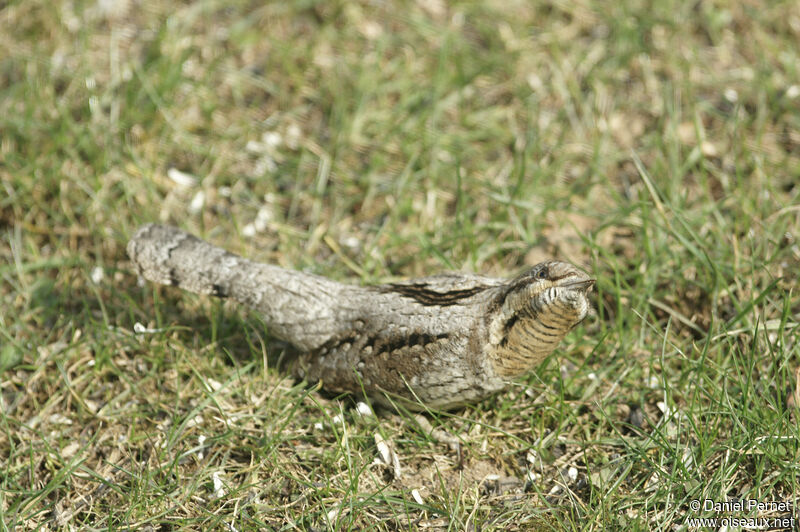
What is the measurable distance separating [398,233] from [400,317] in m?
1.28

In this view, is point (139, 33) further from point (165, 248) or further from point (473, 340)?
point (473, 340)

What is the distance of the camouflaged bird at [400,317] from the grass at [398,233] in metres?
0.22

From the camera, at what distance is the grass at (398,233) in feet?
11.5

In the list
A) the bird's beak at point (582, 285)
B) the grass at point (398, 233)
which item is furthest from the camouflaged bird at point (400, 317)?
the grass at point (398, 233)

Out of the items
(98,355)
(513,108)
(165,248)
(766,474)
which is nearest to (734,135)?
(513,108)

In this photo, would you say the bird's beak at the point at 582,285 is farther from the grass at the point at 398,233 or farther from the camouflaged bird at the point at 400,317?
the grass at the point at 398,233

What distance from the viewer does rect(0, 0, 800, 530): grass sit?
11.5ft

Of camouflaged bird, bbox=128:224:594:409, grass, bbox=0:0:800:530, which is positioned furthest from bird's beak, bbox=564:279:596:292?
grass, bbox=0:0:800:530

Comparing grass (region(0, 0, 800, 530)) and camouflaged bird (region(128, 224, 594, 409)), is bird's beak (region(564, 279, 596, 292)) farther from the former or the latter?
grass (region(0, 0, 800, 530))

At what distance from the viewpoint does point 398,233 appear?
481 centimetres

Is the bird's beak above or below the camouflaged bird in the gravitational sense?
above

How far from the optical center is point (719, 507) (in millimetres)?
3266

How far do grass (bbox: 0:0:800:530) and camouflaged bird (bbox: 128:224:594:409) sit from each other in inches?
8.6

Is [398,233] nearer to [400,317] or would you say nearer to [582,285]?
[400,317]
